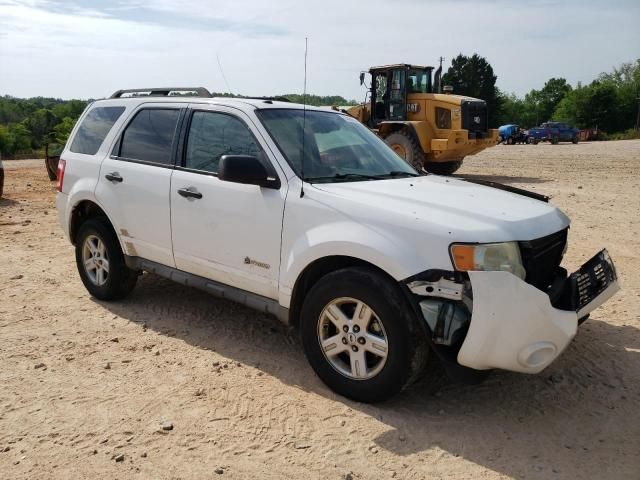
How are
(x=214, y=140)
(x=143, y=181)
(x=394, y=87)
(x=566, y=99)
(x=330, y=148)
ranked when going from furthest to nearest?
1. (x=566, y=99)
2. (x=394, y=87)
3. (x=143, y=181)
4. (x=214, y=140)
5. (x=330, y=148)

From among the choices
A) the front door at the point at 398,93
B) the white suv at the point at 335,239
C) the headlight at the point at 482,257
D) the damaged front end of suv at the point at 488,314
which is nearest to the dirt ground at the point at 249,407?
the white suv at the point at 335,239

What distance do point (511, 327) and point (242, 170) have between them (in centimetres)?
191

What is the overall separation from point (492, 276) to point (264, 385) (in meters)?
1.71

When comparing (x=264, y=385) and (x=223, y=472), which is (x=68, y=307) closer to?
(x=264, y=385)

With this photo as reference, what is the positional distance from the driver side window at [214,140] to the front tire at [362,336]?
4.07ft

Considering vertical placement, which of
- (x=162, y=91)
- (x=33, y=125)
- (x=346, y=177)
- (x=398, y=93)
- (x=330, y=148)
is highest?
(x=398, y=93)

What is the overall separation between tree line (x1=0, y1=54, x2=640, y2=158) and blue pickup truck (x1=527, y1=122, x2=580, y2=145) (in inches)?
326

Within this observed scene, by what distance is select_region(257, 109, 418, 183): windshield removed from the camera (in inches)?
162

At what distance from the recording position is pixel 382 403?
3604 mm

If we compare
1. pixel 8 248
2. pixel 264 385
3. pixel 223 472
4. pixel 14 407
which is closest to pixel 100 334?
pixel 14 407

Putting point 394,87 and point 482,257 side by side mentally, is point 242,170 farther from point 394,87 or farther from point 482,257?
point 394,87

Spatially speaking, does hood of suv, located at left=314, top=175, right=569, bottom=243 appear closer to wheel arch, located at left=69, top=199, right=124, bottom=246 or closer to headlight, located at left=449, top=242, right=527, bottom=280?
headlight, located at left=449, top=242, right=527, bottom=280

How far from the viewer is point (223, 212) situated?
420 centimetres

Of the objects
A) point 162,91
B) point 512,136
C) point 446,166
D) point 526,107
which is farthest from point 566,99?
point 162,91
